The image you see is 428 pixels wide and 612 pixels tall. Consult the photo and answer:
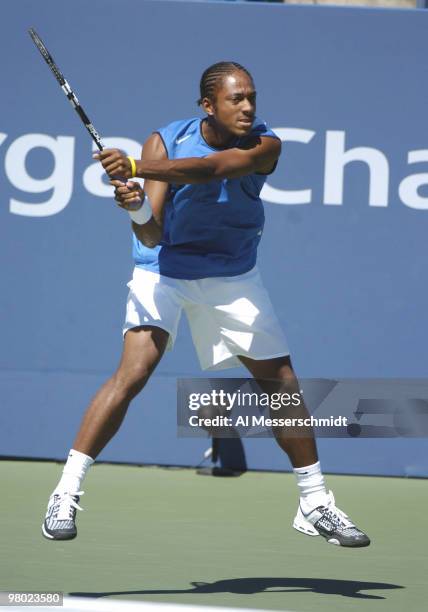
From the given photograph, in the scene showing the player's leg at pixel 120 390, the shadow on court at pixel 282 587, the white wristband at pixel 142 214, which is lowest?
the shadow on court at pixel 282 587

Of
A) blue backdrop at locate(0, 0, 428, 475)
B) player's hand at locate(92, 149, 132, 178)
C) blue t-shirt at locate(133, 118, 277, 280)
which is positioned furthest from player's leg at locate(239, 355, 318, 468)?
blue backdrop at locate(0, 0, 428, 475)

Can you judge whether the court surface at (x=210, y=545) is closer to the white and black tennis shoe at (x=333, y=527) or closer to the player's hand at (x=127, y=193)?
the white and black tennis shoe at (x=333, y=527)

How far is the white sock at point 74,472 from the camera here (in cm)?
424

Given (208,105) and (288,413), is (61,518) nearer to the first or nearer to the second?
(288,413)

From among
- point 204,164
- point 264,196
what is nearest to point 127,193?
point 204,164

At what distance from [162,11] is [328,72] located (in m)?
0.98

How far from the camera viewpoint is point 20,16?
23.5 feet

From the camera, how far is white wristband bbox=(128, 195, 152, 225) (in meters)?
4.36

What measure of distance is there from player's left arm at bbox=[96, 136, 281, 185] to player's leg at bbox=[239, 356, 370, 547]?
28.3 inches

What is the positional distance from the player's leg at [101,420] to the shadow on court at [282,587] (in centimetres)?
29

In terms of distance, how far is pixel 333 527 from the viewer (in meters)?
4.57

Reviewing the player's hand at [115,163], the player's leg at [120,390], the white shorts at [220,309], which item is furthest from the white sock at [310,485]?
the player's hand at [115,163]

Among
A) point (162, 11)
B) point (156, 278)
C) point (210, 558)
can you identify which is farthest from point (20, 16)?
point (210, 558)

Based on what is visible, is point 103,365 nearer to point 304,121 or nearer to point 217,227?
point 304,121
